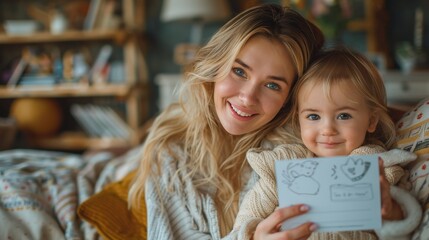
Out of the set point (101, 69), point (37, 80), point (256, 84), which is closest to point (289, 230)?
point (256, 84)

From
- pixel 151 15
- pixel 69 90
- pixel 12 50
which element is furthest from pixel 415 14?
pixel 12 50

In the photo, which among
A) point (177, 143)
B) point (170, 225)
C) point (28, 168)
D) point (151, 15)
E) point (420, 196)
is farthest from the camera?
point (151, 15)

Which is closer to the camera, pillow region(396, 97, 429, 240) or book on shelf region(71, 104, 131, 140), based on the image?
pillow region(396, 97, 429, 240)

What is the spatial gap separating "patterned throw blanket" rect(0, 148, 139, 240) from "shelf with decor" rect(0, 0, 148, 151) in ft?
6.61

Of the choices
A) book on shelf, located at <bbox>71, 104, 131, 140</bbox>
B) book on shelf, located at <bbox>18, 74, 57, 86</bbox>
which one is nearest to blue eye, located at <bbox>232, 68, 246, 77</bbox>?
book on shelf, located at <bbox>71, 104, 131, 140</bbox>

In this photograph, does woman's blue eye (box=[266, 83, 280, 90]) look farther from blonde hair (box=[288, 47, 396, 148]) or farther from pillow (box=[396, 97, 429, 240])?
pillow (box=[396, 97, 429, 240])

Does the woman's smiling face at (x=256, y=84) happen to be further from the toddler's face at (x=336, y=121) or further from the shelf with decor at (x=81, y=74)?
the shelf with decor at (x=81, y=74)

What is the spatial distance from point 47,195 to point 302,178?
86 cm

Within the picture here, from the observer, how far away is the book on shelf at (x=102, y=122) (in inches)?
150

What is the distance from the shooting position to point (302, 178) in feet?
2.72

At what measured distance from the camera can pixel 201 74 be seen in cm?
126

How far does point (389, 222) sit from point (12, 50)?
12.9ft

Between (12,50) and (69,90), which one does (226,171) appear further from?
(12,50)

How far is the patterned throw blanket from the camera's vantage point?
1223 mm
